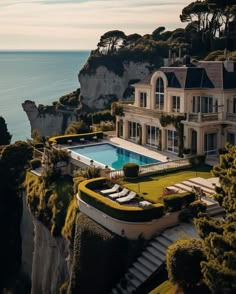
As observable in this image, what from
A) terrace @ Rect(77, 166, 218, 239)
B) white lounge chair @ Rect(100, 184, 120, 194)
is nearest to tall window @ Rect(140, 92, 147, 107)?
terrace @ Rect(77, 166, 218, 239)

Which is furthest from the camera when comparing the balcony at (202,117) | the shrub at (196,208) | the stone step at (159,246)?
the balcony at (202,117)

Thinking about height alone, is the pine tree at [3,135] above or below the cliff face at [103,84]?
below

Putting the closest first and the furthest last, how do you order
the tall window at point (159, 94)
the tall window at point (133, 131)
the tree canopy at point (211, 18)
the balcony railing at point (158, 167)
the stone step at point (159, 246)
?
the stone step at point (159, 246) < the balcony railing at point (158, 167) < the tall window at point (159, 94) < the tall window at point (133, 131) < the tree canopy at point (211, 18)

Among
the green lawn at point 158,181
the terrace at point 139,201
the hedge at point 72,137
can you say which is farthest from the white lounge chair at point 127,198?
the hedge at point 72,137

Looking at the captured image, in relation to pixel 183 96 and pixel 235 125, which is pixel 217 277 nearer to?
pixel 235 125

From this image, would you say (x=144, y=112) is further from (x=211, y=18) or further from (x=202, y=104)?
(x=211, y=18)

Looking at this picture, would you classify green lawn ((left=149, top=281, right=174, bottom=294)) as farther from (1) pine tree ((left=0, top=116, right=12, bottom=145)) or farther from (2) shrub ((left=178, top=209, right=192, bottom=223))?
(1) pine tree ((left=0, top=116, right=12, bottom=145))

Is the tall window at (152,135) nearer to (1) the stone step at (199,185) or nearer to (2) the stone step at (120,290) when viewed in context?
(1) the stone step at (199,185)
